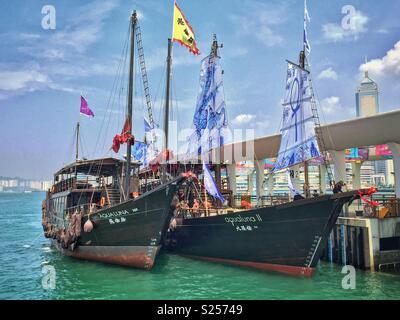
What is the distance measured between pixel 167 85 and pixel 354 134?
1418cm

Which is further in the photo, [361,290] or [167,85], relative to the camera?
[167,85]

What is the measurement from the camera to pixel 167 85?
74.8 ft

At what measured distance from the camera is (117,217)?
1884cm

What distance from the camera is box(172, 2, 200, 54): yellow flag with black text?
21.0 m

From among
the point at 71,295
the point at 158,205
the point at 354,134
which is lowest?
the point at 71,295

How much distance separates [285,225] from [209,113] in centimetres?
994

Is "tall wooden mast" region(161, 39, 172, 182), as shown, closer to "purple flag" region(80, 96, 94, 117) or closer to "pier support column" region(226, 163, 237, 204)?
"purple flag" region(80, 96, 94, 117)

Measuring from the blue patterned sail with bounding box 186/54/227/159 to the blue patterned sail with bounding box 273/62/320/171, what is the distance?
4614mm

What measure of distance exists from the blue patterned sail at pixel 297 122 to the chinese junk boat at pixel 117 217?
21.8 feet

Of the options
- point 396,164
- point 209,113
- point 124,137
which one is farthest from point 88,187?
point 396,164

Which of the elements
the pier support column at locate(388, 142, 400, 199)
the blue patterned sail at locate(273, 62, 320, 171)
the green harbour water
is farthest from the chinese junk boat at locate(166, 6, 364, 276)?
the pier support column at locate(388, 142, 400, 199)
